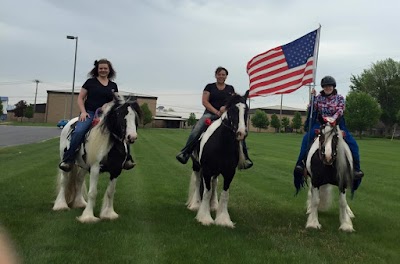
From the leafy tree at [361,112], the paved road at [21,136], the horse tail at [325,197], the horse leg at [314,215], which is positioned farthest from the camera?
the leafy tree at [361,112]

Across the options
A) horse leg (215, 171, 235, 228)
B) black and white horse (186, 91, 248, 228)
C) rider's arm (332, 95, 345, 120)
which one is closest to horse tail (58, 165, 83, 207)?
black and white horse (186, 91, 248, 228)

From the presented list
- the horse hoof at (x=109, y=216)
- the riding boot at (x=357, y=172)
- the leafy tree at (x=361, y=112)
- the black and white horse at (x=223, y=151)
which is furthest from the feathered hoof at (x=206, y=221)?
the leafy tree at (x=361, y=112)

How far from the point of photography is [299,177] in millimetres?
9094

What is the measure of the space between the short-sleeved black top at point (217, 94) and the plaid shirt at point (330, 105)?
1.74m

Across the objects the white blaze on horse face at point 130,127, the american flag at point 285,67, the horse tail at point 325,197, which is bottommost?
the horse tail at point 325,197

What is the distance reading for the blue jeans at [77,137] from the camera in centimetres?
789

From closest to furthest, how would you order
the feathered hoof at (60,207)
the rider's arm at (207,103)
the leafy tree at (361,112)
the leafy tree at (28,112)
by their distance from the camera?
the feathered hoof at (60,207)
the rider's arm at (207,103)
the leafy tree at (361,112)
the leafy tree at (28,112)

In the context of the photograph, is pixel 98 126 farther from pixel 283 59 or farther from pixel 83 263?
pixel 283 59

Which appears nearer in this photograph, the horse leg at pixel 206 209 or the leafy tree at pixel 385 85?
the horse leg at pixel 206 209

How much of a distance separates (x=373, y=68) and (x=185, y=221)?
3569 inches

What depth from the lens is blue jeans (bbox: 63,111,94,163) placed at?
7891 mm

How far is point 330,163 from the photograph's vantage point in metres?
7.40

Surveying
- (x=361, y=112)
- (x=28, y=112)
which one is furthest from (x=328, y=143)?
(x=28, y=112)

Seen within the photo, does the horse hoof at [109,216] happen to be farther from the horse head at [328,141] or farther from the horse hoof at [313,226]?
the horse head at [328,141]
